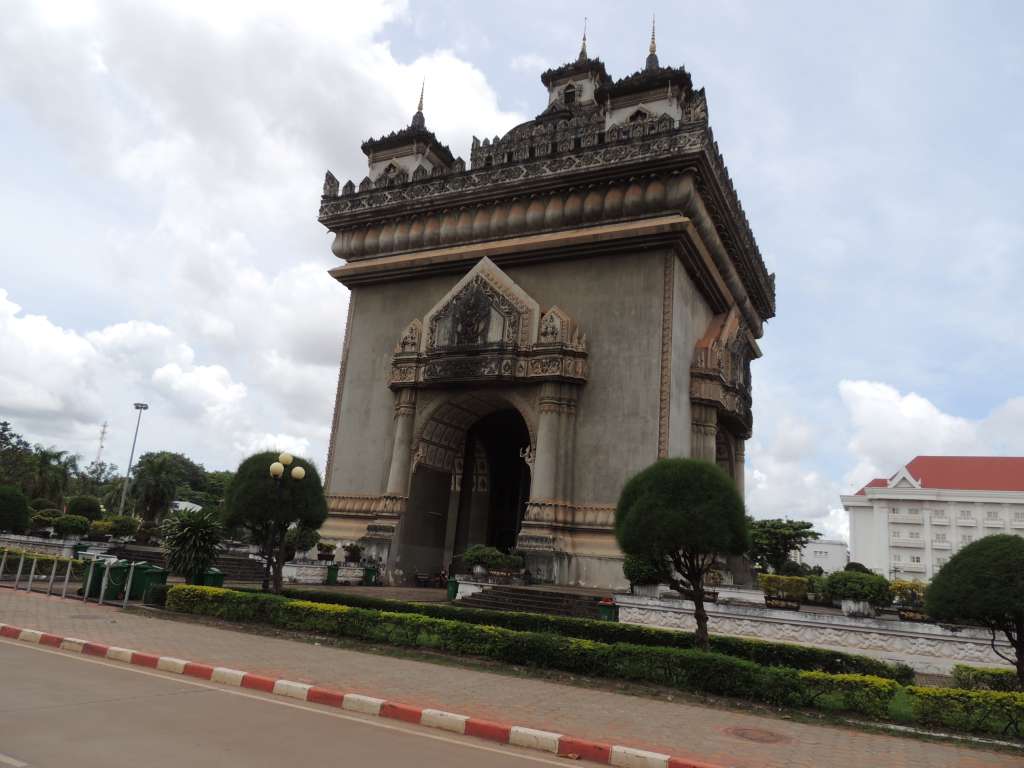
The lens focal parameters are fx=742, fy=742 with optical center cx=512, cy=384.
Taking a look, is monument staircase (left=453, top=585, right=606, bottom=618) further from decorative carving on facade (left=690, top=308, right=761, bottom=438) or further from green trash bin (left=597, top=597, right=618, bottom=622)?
decorative carving on facade (left=690, top=308, right=761, bottom=438)

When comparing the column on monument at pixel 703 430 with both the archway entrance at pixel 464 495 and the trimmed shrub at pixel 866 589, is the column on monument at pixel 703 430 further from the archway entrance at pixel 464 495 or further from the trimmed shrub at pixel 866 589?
the trimmed shrub at pixel 866 589

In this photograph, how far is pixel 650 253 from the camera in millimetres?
25609

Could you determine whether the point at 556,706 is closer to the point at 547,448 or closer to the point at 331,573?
the point at 547,448

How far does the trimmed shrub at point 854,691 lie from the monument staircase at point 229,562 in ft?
72.5

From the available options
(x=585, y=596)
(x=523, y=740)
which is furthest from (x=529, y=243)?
(x=523, y=740)

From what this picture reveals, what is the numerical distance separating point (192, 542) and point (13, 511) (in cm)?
1285

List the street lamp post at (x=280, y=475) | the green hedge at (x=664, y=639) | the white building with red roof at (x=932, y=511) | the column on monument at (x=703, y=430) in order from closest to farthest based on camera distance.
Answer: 1. the green hedge at (x=664, y=639)
2. the street lamp post at (x=280, y=475)
3. the column on monument at (x=703, y=430)
4. the white building with red roof at (x=932, y=511)

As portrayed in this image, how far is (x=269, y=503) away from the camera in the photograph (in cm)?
1709

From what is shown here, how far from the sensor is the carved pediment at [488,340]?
25609 mm

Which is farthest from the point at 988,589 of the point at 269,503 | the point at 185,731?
the point at 269,503

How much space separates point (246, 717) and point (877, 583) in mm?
16301

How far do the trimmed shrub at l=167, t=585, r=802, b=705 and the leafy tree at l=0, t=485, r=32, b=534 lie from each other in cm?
1545

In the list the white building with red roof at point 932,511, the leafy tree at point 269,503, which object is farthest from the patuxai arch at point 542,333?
the white building with red roof at point 932,511

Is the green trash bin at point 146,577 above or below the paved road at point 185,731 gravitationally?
above
